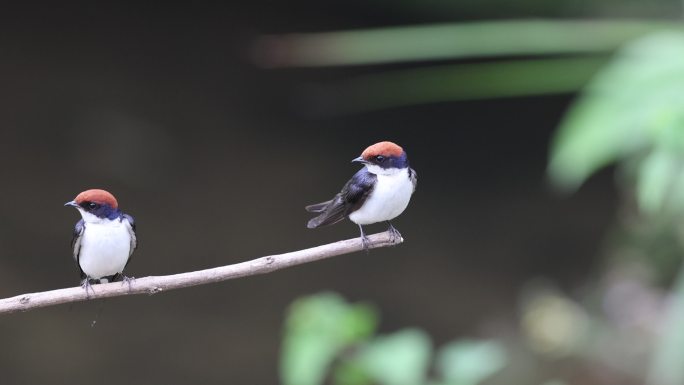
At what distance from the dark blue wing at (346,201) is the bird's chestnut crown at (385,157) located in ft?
0.12

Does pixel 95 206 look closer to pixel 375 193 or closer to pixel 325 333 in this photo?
pixel 375 193

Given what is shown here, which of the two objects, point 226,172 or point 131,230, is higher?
point 226,172

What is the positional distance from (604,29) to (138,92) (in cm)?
240

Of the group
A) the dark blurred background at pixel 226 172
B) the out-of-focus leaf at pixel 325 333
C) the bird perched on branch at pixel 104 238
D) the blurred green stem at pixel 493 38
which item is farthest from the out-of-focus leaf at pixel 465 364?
the dark blurred background at pixel 226 172

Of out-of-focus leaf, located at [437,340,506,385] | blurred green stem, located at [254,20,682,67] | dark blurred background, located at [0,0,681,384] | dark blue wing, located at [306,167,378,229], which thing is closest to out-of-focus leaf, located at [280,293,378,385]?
out-of-focus leaf, located at [437,340,506,385]

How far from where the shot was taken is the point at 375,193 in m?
0.84

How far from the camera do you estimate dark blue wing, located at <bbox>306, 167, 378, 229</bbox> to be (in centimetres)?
81

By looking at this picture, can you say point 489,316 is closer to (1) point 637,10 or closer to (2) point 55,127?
(1) point 637,10

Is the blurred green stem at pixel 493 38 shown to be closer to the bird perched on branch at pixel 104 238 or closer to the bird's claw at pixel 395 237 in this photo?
the bird perched on branch at pixel 104 238

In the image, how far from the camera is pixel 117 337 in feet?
13.6

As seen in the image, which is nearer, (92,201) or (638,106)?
(92,201)

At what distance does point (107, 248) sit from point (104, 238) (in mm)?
12

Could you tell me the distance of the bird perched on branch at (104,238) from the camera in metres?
0.99

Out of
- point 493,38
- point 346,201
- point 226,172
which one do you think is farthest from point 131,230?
point 226,172
